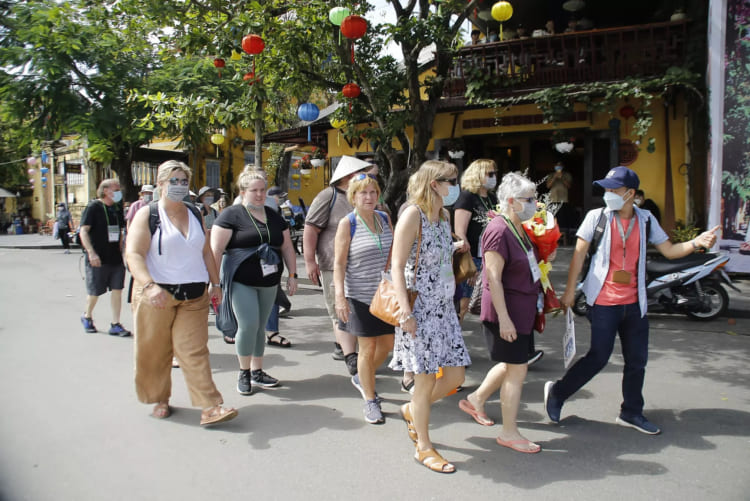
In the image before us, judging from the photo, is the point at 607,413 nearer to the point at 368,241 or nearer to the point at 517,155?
the point at 368,241

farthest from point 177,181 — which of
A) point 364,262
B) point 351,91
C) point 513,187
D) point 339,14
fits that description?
point 351,91

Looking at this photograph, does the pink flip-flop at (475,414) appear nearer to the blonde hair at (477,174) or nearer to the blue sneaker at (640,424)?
the blue sneaker at (640,424)

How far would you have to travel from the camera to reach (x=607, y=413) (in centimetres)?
414

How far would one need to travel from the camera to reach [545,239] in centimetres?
363

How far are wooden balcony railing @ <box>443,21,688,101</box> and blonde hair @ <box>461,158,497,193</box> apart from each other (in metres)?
6.91

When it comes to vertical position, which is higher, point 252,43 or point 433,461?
point 252,43

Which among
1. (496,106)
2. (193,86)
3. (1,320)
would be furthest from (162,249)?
(193,86)

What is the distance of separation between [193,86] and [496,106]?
10188 mm

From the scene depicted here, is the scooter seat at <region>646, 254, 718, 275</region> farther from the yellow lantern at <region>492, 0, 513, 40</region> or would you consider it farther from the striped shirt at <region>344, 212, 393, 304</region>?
the yellow lantern at <region>492, 0, 513, 40</region>

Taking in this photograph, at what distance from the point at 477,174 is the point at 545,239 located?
154cm

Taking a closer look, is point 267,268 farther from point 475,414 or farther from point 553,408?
point 553,408

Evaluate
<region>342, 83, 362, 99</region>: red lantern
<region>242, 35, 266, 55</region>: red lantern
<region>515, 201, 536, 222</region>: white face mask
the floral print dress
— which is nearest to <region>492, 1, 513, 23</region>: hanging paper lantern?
<region>342, 83, 362, 99</region>: red lantern

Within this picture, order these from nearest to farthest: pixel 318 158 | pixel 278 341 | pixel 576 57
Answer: pixel 278 341 < pixel 576 57 < pixel 318 158

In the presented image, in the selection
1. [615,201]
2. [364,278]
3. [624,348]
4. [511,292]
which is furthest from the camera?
[364,278]
